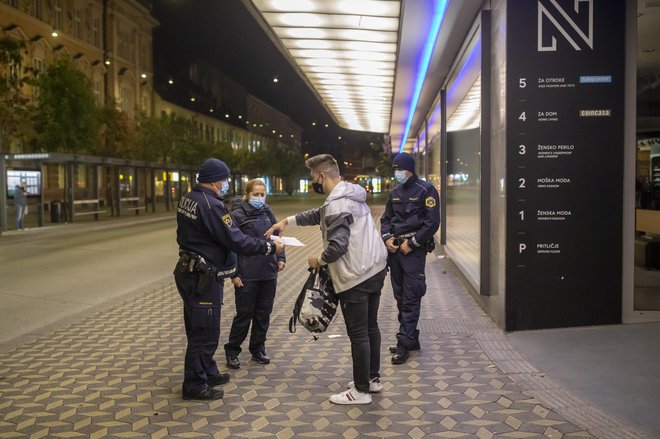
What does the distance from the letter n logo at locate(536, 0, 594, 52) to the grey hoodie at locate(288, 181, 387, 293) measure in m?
2.90

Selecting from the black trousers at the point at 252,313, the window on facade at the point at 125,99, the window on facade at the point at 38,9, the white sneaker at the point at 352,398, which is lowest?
the white sneaker at the point at 352,398

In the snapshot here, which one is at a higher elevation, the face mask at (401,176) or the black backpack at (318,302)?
the face mask at (401,176)

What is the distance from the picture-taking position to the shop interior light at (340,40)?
8.77 m

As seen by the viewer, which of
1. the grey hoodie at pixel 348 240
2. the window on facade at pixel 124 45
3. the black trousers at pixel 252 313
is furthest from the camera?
the window on facade at pixel 124 45

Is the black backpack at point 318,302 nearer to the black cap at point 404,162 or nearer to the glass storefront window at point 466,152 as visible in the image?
the black cap at point 404,162

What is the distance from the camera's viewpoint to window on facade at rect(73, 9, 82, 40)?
41.9 meters

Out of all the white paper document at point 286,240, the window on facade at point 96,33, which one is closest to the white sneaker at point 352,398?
the white paper document at point 286,240

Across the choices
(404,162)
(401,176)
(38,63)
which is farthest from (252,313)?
(38,63)

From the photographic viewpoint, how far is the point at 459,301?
8.46 meters

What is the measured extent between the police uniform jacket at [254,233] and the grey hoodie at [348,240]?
3.80 feet

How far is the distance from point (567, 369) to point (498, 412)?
1163 mm

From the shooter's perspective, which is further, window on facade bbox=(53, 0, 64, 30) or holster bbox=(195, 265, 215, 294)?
window on facade bbox=(53, 0, 64, 30)

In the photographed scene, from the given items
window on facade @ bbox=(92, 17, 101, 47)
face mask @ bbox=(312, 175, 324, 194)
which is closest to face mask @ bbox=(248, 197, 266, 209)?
face mask @ bbox=(312, 175, 324, 194)

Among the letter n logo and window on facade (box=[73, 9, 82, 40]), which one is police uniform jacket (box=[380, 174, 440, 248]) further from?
window on facade (box=[73, 9, 82, 40])
